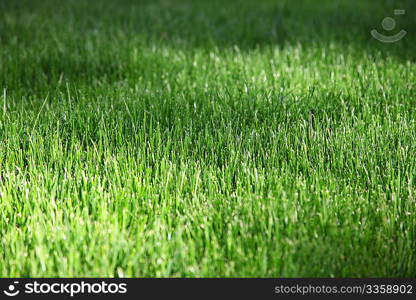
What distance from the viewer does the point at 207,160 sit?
2.39 metres

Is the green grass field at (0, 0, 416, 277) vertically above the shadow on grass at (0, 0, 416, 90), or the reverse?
the shadow on grass at (0, 0, 416, 90)

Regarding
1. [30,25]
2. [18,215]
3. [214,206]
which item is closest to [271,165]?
[214,206]

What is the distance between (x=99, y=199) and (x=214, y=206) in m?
0.46

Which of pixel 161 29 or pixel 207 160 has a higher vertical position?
pixel 161 29

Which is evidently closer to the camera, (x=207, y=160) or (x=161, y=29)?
(x=207, y=160)

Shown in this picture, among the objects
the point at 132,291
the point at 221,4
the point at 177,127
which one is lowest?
the point at 132,291

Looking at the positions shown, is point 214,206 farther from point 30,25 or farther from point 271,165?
point 30,25

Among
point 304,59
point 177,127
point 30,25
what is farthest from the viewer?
point 30,25

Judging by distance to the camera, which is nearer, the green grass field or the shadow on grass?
the green grass field

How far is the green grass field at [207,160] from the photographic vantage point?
1826 millimetres

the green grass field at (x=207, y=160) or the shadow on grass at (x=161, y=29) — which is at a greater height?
the shadow on grass at (x=161, y=29)

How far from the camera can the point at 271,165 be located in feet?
7.63

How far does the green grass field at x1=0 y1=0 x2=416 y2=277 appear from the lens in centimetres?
183

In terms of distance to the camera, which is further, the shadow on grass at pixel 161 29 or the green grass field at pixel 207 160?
Result: the shadow on grass at pixel 161 29
